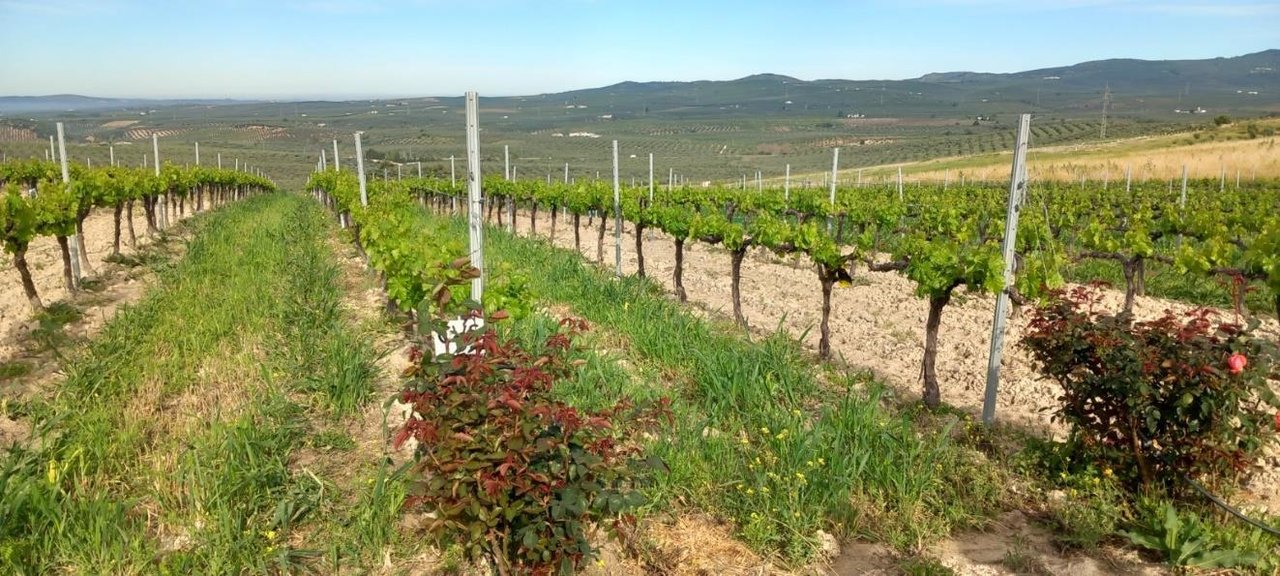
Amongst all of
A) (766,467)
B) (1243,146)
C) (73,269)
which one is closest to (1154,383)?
(766,467)

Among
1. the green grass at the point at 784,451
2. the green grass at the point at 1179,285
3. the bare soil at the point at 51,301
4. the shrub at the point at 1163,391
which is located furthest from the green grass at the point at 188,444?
the green grass at the point at 1179,285

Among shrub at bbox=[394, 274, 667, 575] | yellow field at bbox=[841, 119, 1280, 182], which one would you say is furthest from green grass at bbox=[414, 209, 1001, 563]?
yellow field at bbox=[841, 119, 1280, 182]

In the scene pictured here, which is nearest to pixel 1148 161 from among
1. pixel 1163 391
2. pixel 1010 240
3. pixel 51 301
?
pixel 1010 240

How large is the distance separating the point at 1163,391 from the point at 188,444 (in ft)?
18.2

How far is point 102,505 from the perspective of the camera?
3684mm

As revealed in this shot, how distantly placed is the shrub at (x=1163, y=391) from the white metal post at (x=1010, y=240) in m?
1.00

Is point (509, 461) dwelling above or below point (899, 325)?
above

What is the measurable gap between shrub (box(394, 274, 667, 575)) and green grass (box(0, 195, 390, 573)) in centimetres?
106

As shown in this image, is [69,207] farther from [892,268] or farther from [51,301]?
[892,268]

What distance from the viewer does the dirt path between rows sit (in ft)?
21.8

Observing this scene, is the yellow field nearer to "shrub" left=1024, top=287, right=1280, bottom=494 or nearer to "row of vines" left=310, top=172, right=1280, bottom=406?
"row of vines" left=310, top=172, right=1280, bottom=406

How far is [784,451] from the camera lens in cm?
458

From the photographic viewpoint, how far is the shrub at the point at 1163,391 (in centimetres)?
405

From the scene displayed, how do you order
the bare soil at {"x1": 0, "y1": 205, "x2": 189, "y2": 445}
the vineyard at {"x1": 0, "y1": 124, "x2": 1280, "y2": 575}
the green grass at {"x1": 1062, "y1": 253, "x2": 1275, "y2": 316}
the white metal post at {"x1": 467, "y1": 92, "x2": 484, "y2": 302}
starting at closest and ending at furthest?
1. the vineyard at {"x1": 0, "y1": 124, "x2": 1280, "y2": 575}
2. the white metal post at {"x1": 467, "y1": 92, "x2": 484, "y2": 302}
3. the bare soil at {"x1": 0, "y1": 205, "x2": 189, "y2": 445}
4. the green grass at {"x1": 1062, "y1": 253, "x2": 1275, "y2": 316}
